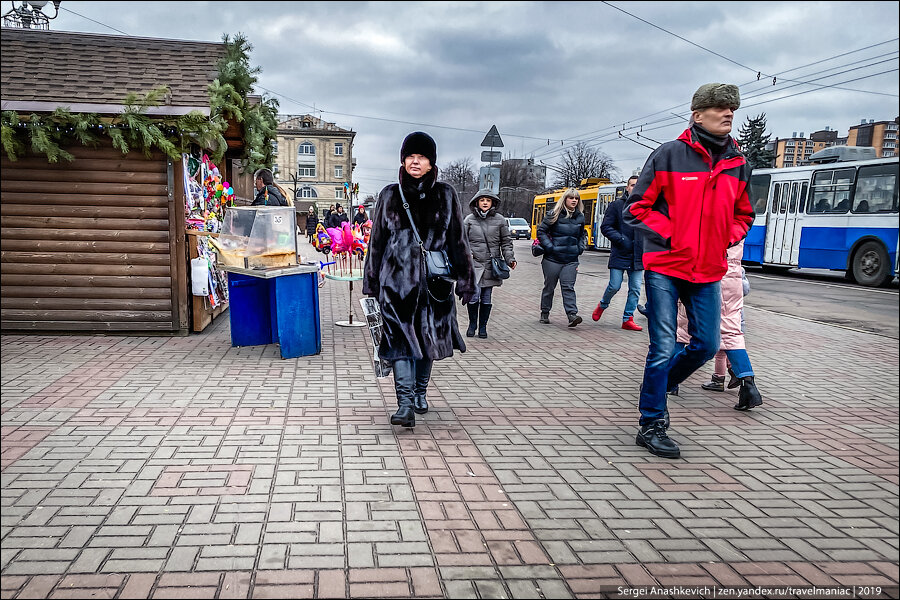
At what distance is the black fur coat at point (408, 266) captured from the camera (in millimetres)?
4496

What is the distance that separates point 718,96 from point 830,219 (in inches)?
679

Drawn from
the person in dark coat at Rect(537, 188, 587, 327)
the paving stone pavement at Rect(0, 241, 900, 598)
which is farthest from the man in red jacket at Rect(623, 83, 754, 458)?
the person in dark coat at Rect(537, 188, 587, 327)

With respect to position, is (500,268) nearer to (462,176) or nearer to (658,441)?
(658,441)

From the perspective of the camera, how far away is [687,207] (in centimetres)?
393

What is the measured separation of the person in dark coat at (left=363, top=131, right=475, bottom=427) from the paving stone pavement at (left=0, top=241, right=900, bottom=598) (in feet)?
1.71

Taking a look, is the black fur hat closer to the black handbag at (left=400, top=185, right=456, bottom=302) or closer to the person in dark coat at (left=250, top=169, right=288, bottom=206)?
the black handbag at (left=400, top=185, right=456, bottom=302)

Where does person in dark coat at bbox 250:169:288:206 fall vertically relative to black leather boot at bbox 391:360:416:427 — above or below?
above

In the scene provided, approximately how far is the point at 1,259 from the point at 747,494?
24.9 feet

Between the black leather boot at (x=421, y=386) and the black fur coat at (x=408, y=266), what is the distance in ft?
0.75

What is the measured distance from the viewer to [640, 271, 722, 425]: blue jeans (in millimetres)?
4062

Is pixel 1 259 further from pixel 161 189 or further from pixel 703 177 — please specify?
pixel 703 177

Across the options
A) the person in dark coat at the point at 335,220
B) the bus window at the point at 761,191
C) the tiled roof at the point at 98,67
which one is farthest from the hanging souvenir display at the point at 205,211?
the bus window at the point at 761,191

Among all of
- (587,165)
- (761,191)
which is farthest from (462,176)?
(761,191)

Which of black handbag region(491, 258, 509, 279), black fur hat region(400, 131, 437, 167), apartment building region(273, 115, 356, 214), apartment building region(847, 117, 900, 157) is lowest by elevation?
black handbag region(491, 258, 509, 279)
